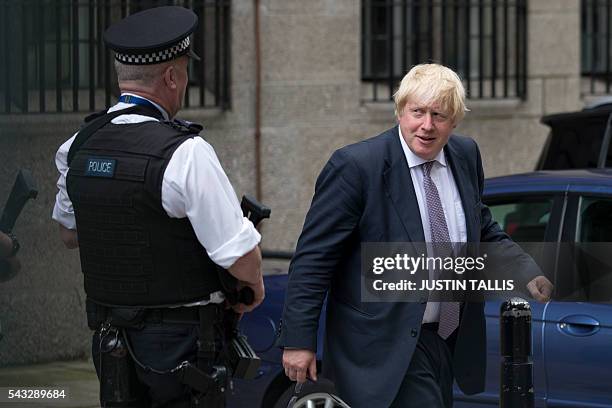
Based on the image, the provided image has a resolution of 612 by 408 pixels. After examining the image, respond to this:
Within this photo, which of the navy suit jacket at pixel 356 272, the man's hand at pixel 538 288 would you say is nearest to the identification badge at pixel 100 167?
the navy suit jacket at pixel 356 272

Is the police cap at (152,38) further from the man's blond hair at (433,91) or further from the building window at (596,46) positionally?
the building window at (596,46)

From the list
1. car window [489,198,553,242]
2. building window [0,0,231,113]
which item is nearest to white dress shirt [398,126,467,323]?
car window [489,198,553,242]

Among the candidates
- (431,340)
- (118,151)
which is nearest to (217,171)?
(118,151)

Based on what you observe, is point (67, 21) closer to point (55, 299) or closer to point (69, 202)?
point (55, 299)

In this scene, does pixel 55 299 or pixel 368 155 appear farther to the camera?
pixel 55 299

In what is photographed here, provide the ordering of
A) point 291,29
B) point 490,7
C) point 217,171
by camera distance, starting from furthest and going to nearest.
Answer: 1. point 490,7
2. point 291,29
3. point 217,171

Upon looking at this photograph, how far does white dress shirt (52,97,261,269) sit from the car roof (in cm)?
250

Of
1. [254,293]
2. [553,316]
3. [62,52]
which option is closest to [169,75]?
[254,293]

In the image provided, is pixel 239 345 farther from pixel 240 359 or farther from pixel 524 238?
pixel 524 238

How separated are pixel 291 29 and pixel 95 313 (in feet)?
21.1

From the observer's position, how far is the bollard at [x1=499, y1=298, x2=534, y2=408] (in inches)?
183

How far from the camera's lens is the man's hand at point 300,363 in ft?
14.7

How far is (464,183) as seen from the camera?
4.73 metres

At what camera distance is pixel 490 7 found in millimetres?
11633
